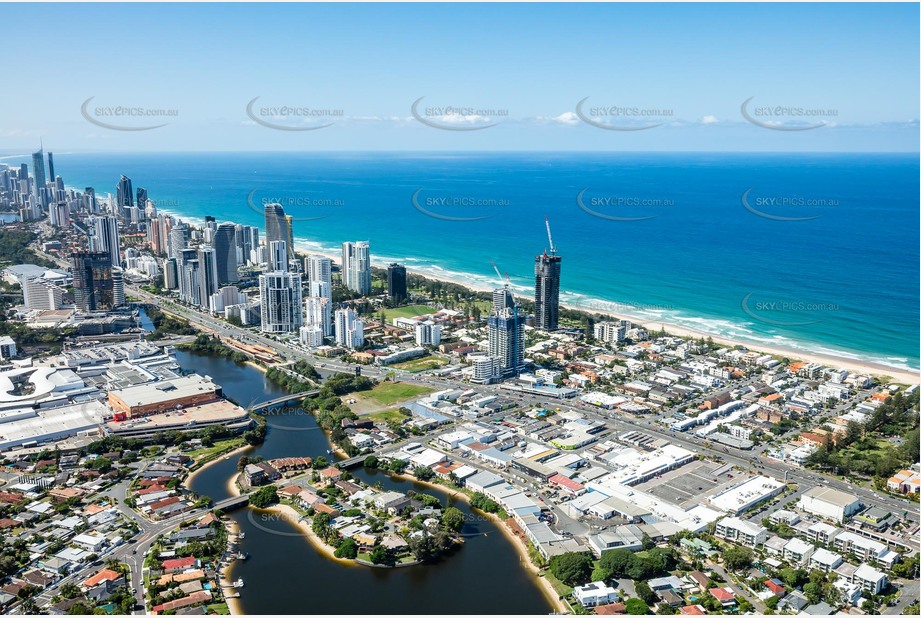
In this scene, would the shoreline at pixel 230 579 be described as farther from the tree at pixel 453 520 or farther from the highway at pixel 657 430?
the highway at pixel 657 430

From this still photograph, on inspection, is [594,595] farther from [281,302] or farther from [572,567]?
[281,302]

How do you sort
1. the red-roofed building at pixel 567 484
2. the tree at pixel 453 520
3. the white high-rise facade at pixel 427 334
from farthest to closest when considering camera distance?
the white high-rise facade at pixel 427 334
the red-roofed building at pixel 567 484
the tree at pixel 453 520

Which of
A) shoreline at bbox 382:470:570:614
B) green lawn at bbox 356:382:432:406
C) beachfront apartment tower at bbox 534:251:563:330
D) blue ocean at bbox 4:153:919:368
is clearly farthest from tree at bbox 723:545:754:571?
beachfront apartment tower at bbox 534:251:563:330

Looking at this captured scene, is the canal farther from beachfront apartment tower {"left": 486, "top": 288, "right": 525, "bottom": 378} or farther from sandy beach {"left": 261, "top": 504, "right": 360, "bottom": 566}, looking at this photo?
beachfront apartment tower {"left": 486, "top": 288, "right": 525, "bottom": 378}

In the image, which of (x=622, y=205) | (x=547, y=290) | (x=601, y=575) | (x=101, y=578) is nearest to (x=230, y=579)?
(x=101, y=578)

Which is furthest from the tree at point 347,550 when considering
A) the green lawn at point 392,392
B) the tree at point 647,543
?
the green lawn at point 392,392

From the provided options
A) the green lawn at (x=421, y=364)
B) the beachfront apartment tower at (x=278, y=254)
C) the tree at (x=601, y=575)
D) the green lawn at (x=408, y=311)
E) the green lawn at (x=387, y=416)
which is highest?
the beachfront apartment tower at (x=278, y=254)
